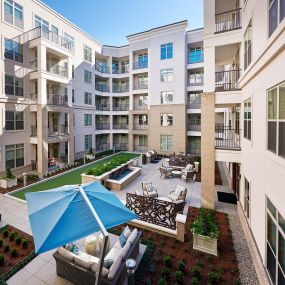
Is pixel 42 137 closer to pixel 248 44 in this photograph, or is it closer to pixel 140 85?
pixel 248 44

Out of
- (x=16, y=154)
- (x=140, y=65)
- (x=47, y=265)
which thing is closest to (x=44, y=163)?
(x=16, y=154)

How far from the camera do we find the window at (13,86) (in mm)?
16906

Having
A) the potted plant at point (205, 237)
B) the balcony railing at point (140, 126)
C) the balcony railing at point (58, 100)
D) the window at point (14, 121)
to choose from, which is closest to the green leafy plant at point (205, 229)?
the potted plant at point (205, 237)

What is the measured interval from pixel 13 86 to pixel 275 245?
2180 cm

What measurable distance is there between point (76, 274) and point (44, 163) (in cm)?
1487

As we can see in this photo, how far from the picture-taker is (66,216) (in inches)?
170

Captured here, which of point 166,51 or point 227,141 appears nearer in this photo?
point 227,141

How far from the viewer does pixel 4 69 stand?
54.3 ft

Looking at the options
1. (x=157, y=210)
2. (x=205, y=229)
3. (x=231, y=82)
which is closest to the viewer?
A: (x=205, y=229)

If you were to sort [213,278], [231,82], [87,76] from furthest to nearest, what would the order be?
[87,76] → [231,82] → [213,278]

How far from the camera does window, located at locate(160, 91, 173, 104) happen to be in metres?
27.5

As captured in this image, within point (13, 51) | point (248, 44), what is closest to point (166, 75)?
point (13, 51)

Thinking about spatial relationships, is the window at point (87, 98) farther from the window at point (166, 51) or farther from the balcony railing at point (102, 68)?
the window at point (166, 51)

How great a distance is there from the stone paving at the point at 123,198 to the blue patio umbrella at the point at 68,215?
113 inches
